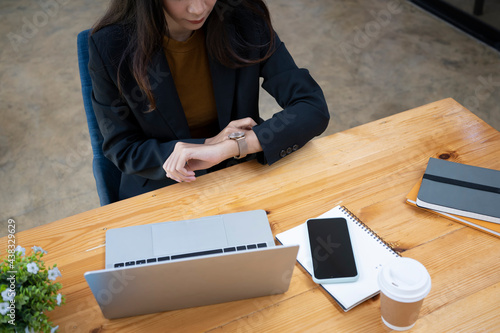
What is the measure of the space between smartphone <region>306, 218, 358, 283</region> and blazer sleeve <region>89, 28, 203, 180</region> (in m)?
0.43

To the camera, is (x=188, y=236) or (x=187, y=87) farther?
(x=187, y=87)

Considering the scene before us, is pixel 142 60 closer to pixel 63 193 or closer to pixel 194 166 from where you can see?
pixel 194 166

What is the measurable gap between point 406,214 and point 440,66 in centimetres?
220

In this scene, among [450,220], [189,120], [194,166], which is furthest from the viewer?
[189,120]

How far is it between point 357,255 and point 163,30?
2.52 feet

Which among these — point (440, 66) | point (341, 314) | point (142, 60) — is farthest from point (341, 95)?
point (341, 314)

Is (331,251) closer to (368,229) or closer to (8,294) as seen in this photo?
(368,229)

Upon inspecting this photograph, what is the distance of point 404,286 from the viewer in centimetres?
89

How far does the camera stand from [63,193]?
2502 millimetres

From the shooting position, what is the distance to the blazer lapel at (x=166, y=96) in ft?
4.60

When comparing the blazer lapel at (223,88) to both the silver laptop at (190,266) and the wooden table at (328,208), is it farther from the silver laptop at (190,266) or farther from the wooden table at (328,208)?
the silver laptop at (190,266)

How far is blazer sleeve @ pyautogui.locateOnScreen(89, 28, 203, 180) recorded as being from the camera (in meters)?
1.34

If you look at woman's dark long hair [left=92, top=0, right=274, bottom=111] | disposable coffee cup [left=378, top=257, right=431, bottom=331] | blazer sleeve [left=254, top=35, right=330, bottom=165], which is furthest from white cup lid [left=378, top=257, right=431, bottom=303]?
woman's dark long hair [left=92, top=0, right=274, bottom=111]

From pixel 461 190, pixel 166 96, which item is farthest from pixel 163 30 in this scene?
pixel 461 190
